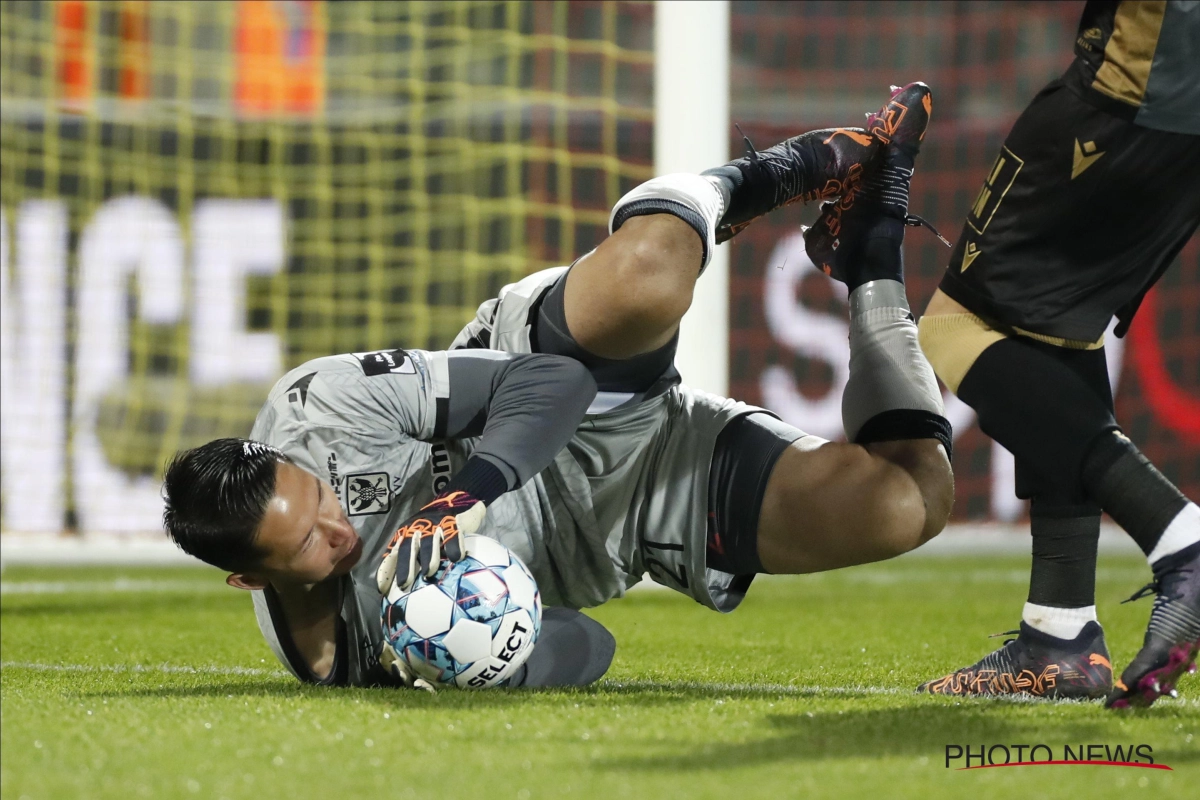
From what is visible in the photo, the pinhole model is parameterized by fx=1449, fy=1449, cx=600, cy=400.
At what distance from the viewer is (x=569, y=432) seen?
2.28m

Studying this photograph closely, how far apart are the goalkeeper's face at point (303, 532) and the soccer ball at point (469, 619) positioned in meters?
0.14

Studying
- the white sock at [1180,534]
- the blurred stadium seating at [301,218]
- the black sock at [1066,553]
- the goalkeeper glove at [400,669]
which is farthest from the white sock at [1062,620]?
the blurred stadium seating at [301,218]

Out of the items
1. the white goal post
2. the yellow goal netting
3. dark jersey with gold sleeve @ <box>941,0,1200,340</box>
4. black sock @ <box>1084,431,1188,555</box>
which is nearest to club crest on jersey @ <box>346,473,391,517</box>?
dark jersey with gold sleeve @ <box>941,0,1200,340</box>

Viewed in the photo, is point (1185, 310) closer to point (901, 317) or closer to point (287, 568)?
point (901, 317)

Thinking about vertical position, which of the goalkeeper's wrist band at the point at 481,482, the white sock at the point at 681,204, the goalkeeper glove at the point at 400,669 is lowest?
the goalkeeper glove at the point at 400,669

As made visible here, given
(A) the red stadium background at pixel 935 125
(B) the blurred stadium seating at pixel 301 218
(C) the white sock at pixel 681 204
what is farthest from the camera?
(A) the red stadium background at pixel 935 125

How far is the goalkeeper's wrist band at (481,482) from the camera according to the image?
2152 mm

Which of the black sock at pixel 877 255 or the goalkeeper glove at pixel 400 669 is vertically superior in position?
the black sock at pixel 877 255

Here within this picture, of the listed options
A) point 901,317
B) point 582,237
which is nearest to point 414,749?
point 901,317

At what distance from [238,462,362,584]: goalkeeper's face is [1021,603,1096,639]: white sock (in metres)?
1.12

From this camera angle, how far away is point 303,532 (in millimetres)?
2172

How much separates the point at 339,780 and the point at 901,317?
1.59 m

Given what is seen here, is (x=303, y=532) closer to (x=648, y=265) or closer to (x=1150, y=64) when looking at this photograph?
(x=648, y=265)

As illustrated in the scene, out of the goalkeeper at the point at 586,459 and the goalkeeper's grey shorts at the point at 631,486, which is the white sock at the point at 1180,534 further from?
the goalkeeper's grey shorts at the point at 631,486
